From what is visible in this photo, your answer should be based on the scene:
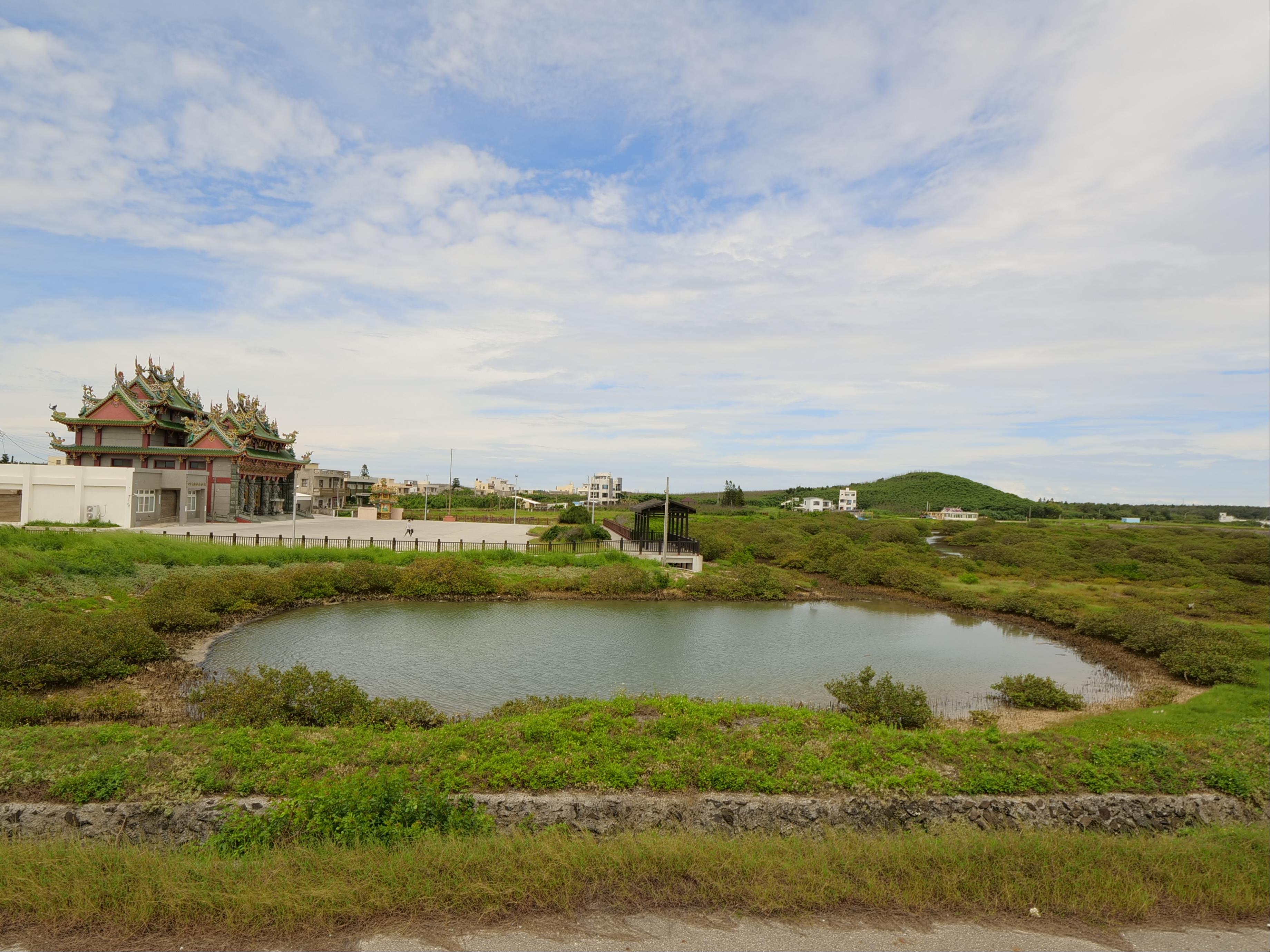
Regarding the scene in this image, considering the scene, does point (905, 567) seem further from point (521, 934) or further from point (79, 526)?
point (79, 526)

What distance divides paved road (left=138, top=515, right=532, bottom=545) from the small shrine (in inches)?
132

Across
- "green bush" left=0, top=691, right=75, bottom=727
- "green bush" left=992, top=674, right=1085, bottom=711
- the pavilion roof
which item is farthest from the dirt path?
the pavilion roof

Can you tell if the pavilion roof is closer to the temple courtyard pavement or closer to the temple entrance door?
the temple courtyard pavement

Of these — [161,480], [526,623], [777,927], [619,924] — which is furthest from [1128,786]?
[161,480]

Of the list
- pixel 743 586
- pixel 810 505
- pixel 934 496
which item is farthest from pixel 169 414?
pixel 934 496

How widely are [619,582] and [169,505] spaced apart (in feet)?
87.3

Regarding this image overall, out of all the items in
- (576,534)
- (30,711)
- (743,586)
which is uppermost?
(576,534)

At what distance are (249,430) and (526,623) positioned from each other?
91.3ft

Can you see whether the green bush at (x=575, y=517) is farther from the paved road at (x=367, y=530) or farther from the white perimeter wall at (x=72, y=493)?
the white perimeter wall at (x=72, y=493)

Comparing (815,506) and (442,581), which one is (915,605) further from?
(815,506)

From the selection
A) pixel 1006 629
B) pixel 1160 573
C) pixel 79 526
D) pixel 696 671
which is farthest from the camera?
pixel 79 526

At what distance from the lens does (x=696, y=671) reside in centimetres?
1355

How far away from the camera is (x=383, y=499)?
2394 inches

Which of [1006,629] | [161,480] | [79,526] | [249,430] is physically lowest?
[1006,629]
